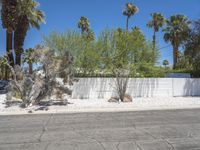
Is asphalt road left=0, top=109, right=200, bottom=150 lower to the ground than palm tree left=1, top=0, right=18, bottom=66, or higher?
lower

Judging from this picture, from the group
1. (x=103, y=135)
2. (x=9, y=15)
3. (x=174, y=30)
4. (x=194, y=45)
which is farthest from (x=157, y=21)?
(x=103, y=135)

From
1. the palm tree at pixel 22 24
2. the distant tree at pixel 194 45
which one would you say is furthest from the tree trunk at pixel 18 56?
the distant tree at pixel 194 45

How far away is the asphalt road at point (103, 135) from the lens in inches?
336

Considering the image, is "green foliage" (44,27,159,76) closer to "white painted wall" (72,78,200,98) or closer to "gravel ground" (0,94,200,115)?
"white painted wall" (72,78,200,98)

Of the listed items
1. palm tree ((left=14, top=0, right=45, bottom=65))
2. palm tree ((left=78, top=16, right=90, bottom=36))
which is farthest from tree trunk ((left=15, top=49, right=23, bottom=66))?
palm tree ((left=78, top=16, right=90, bottom=36))

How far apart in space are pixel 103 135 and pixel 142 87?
53.7 ft

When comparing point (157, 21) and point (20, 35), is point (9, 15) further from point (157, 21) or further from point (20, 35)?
point (157, 21)

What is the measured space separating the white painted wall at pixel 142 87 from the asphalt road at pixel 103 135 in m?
11.6

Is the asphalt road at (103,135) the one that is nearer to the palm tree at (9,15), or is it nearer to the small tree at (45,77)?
the small tree at (45,77)

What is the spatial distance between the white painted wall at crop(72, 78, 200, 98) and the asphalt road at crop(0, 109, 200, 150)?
11612mm

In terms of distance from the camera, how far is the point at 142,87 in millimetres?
26000

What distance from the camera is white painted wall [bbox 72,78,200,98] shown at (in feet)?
81.5

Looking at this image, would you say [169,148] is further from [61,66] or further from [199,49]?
[199,49]

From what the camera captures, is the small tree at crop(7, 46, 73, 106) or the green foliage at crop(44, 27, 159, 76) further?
the green foliage at crop(44, 27, 159, 76)
